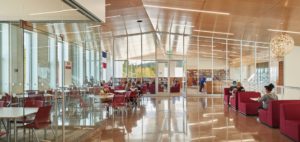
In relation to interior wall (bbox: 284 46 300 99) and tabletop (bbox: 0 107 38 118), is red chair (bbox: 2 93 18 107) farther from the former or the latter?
interior wall (bbox: 284 46 300 99)

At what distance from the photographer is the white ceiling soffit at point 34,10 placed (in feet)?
16.8

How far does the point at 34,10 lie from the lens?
530cm

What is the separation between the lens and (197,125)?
327 inches

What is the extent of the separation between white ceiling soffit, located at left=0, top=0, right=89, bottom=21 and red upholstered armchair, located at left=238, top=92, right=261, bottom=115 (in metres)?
7.02

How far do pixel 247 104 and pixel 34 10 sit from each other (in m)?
7.72

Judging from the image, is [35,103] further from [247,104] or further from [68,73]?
[247,104]

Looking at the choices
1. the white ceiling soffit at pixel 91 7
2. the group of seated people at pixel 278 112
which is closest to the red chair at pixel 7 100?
the white ceiling soffit at pixel 91 7

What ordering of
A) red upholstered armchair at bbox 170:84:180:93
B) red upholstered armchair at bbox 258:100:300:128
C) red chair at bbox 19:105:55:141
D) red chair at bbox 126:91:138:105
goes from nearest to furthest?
red chair at bbox 19:105:55:141 → red upholstered armchair at bbox 258:100:300:128 → red chair at bbox 126:91:138:105 → red upholstered armchair at bbox 170:84:180:93

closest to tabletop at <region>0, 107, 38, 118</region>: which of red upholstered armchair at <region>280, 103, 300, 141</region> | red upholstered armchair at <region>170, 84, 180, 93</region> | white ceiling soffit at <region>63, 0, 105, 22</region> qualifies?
white ceiling soffit at <region>63, 0, 105, 22</region>

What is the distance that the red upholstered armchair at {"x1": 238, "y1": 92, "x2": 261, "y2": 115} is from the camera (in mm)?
10289

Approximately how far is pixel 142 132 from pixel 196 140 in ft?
5.02

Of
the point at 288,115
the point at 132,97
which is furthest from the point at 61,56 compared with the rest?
the point at 132,97

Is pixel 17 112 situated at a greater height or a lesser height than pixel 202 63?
lesser

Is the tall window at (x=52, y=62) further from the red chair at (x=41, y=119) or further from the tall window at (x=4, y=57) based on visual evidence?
the tall window at (x=4, y=57)
